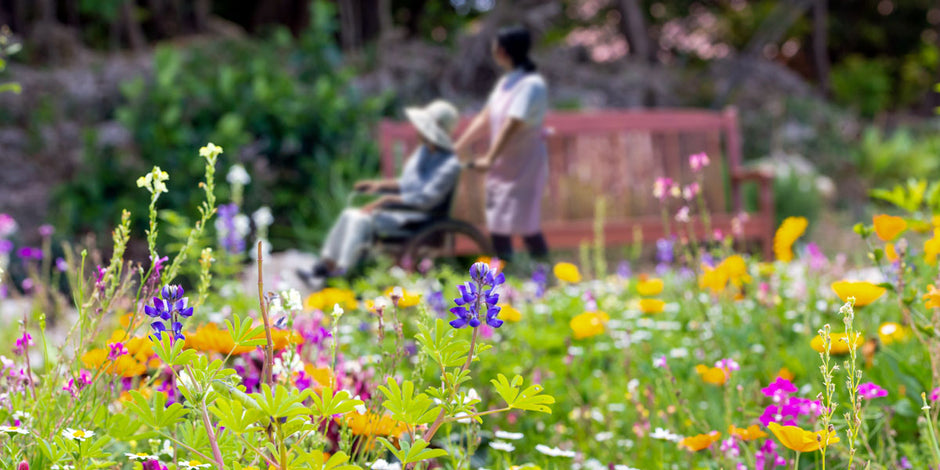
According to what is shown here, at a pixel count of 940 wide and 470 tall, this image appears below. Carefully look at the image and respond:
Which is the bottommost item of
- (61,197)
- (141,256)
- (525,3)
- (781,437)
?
(141,256)

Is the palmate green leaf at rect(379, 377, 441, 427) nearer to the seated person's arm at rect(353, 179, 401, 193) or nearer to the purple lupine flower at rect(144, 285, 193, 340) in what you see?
the purple lupine flower at rect(144, 285, 193, 340)

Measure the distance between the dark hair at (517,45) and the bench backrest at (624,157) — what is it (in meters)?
1.82

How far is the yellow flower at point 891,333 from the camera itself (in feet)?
5.97

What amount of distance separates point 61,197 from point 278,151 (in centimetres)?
173

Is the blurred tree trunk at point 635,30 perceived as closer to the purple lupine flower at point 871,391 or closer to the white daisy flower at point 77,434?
the purple lupine flower at point 871,391

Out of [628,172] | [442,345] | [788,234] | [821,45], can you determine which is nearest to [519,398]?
[442,345]

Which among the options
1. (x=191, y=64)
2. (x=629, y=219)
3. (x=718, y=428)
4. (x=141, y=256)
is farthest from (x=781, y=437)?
(x=191, y=64)

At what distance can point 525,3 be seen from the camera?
32.6 ft

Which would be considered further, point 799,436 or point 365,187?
point 365,187

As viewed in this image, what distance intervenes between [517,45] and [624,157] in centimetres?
261

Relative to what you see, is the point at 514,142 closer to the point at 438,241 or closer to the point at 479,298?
the point at 438,241

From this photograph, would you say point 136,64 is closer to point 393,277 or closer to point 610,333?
point 393,277

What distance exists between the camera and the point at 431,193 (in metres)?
4.03

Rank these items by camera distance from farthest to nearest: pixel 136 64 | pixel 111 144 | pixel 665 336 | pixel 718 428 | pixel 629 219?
pixel 136 64, pixel 111 144, pixel 629 219, pixel 665 336, pixel 718 428
